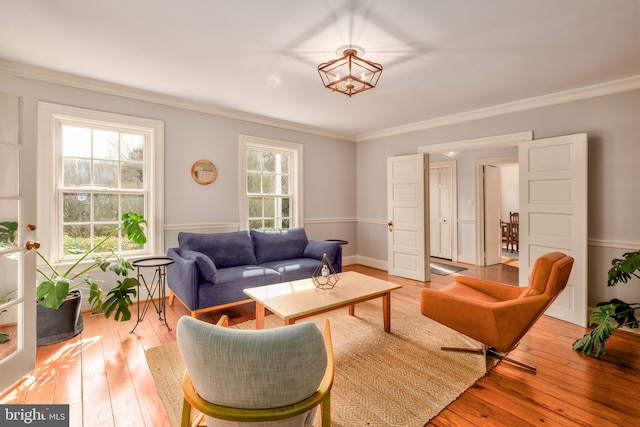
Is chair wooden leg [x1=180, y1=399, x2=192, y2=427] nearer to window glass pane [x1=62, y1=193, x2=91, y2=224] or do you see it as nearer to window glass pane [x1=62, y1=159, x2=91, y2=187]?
window glass pane [x1=62, y1=193, x2=91, y2=224]

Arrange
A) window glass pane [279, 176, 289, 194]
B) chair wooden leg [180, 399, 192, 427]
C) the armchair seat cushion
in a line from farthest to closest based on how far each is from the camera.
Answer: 1. window glass pane [279, 176, 289, 194]
2. the armchair seat cushion
3. chair wooden leg [180, 399, 192, 427]

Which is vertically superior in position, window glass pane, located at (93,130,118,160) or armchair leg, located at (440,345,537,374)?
window glass pane, located at (93,130,118,160)

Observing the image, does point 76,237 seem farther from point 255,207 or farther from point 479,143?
point 479,143

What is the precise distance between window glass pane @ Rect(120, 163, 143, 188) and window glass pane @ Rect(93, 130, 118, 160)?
6.2 inches

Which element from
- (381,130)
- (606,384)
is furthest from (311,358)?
(381,130)

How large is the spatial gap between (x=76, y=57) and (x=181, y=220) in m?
1.93

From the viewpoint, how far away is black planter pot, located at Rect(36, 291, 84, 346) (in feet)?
8.43

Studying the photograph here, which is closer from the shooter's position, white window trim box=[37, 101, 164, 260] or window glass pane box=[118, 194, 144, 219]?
white window trim box=[37, 101, 164, 260]

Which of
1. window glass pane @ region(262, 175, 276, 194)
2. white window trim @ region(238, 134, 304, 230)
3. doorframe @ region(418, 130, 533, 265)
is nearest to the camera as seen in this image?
doorframe @ region(418, 130, 533, 265)

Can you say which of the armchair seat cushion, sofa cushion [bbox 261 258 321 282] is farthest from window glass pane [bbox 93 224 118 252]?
the armchair seat cushion

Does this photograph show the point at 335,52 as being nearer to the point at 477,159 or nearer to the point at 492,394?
the point at 492,394

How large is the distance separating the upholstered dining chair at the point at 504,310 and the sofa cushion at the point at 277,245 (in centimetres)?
219

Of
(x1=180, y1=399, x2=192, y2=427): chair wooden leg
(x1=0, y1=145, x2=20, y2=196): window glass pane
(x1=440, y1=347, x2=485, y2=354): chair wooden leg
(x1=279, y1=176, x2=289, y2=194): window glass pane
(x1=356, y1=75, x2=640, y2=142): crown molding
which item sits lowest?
(x1=440, y1=347, x2=485, y2=354): chair wooden leg

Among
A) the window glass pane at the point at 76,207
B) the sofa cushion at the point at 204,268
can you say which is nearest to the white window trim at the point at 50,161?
the window glass pane at the point at 76,207
